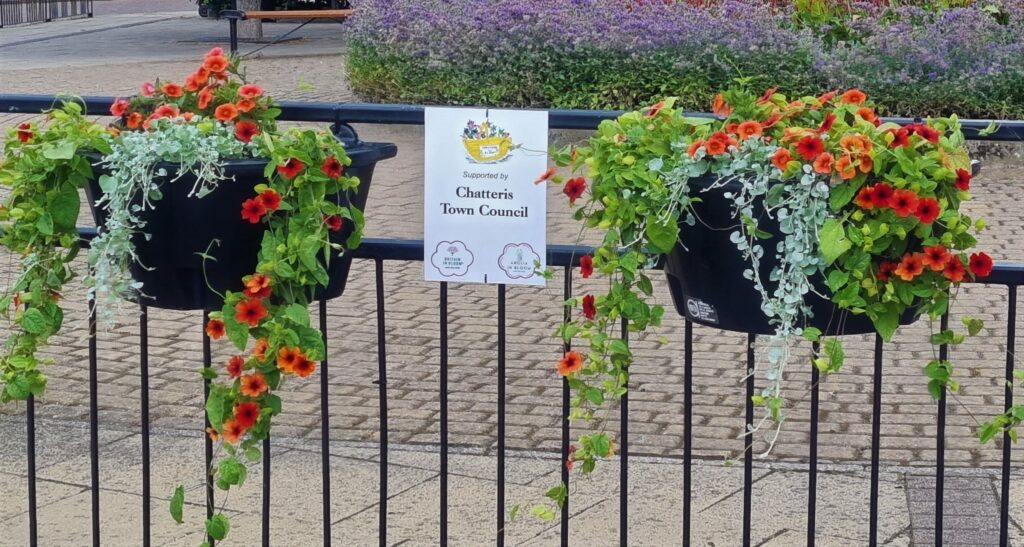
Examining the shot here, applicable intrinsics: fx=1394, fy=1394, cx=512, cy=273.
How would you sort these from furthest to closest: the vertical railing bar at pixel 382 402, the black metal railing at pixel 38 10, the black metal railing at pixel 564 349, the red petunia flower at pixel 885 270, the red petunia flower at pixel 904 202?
the black metal railing at pixel 38 10, the vertical railing bar at pixel 382 402, the black metal railing at pixel 564 349, the red petunia flower at pixel 885 270, the red petunia flower at pixel 904 202

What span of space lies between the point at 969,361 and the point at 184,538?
141 inches

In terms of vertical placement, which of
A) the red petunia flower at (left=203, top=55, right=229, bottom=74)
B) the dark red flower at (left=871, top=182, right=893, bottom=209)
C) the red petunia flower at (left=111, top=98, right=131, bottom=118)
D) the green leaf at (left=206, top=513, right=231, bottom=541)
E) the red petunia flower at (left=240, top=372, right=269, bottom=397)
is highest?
the red petunia flower at (left=203, top=55, right=229, bottom=74)

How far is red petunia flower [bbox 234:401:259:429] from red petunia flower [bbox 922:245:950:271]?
139 centimetres

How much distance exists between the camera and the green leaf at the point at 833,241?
258cm

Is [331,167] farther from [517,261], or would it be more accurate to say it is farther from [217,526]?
[217,526]

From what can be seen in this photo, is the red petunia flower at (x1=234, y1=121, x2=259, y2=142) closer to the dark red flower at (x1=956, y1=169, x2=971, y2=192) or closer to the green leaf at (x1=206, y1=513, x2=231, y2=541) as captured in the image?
the green leaf at (x1=206, y1=513, x2=231, y2=541)

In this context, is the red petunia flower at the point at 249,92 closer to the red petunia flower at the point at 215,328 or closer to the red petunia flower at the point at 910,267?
the red petunia flower at the point at 215,328

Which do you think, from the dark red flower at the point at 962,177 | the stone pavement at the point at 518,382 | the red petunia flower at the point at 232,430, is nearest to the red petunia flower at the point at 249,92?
the red petunia flower at the point at 232,430

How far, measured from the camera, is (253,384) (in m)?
2.88

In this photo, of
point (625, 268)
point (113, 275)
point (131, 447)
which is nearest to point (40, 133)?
point (113, 275)

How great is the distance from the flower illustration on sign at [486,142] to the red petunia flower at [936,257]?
0.90 m

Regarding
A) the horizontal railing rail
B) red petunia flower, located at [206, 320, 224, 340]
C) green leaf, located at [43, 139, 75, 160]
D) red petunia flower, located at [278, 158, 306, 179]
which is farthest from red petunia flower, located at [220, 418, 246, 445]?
the horizontal railing rail

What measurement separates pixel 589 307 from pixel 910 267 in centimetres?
63

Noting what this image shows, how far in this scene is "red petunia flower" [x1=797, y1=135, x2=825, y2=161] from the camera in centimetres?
262
